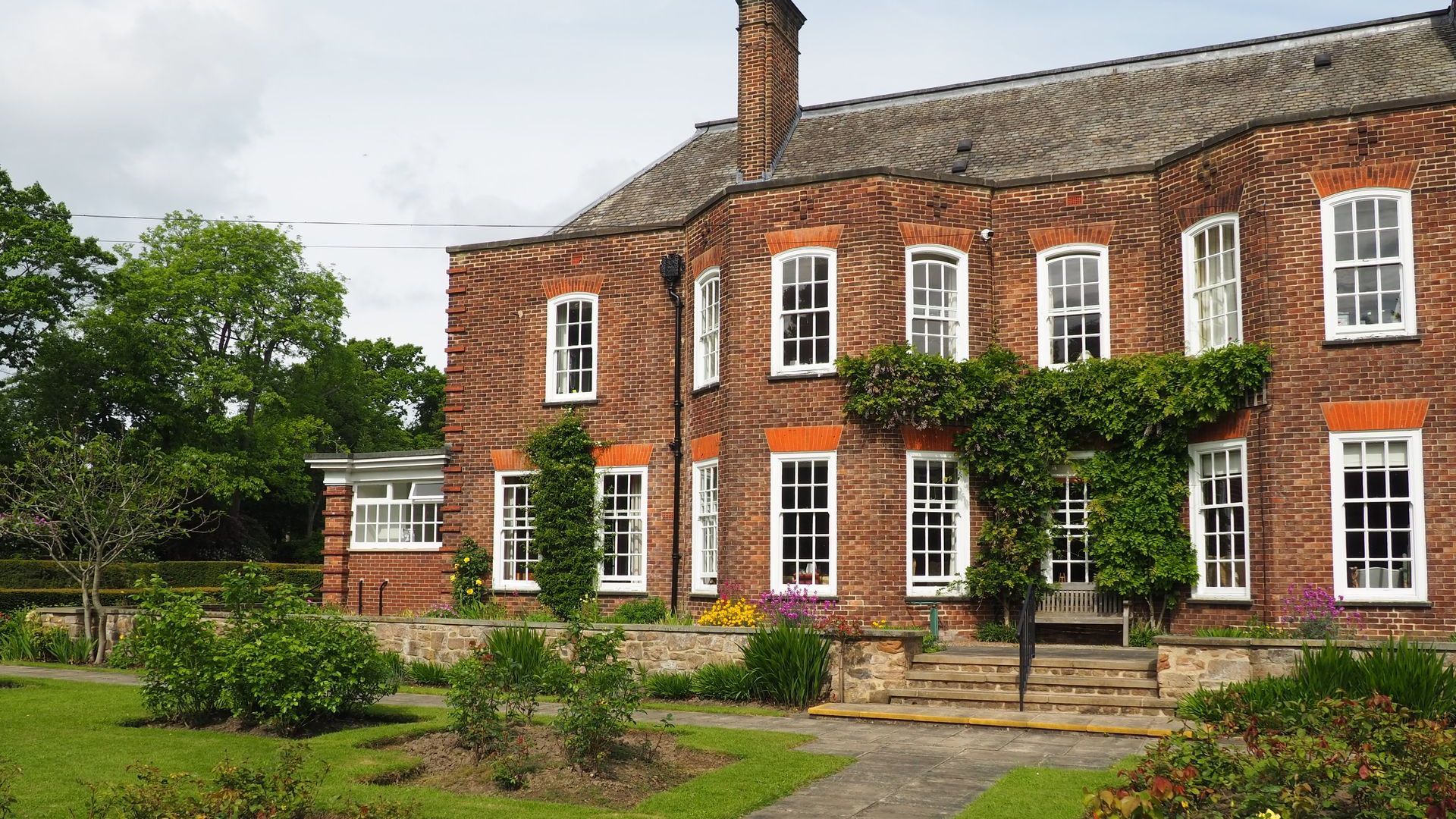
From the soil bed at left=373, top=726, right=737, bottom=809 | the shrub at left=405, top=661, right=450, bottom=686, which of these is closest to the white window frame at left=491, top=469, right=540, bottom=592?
the shrub at left=405, top=661, right=450, bottom=686

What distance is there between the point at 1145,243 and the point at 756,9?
800 cm

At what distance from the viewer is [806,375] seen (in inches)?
731

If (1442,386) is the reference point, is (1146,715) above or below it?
below

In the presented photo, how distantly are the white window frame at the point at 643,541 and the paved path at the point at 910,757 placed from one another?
6.35 meters

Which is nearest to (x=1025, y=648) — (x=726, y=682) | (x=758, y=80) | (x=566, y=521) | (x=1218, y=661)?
(x=1218, y=661)

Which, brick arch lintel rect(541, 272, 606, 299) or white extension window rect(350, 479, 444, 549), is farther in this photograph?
white extension window rect(350, 479, 444, 549)

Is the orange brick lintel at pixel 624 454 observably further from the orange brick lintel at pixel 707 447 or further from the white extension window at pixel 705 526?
the white extension window at pixel 705 526

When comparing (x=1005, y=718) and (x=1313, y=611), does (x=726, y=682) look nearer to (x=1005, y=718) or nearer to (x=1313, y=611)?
(x=1005, y=718)

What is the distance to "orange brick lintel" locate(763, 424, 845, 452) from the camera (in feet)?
60.0

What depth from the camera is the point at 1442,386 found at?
15242 mm

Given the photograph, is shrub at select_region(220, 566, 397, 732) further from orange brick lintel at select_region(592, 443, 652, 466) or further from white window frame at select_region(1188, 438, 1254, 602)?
white window frame at select_region(1188, 438, 1254, 602)

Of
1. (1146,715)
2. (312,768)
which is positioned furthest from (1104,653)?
(312,768)

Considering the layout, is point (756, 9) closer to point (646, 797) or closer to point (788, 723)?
point (788, 723)

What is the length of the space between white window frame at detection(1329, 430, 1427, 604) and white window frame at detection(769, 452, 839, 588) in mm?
6430
